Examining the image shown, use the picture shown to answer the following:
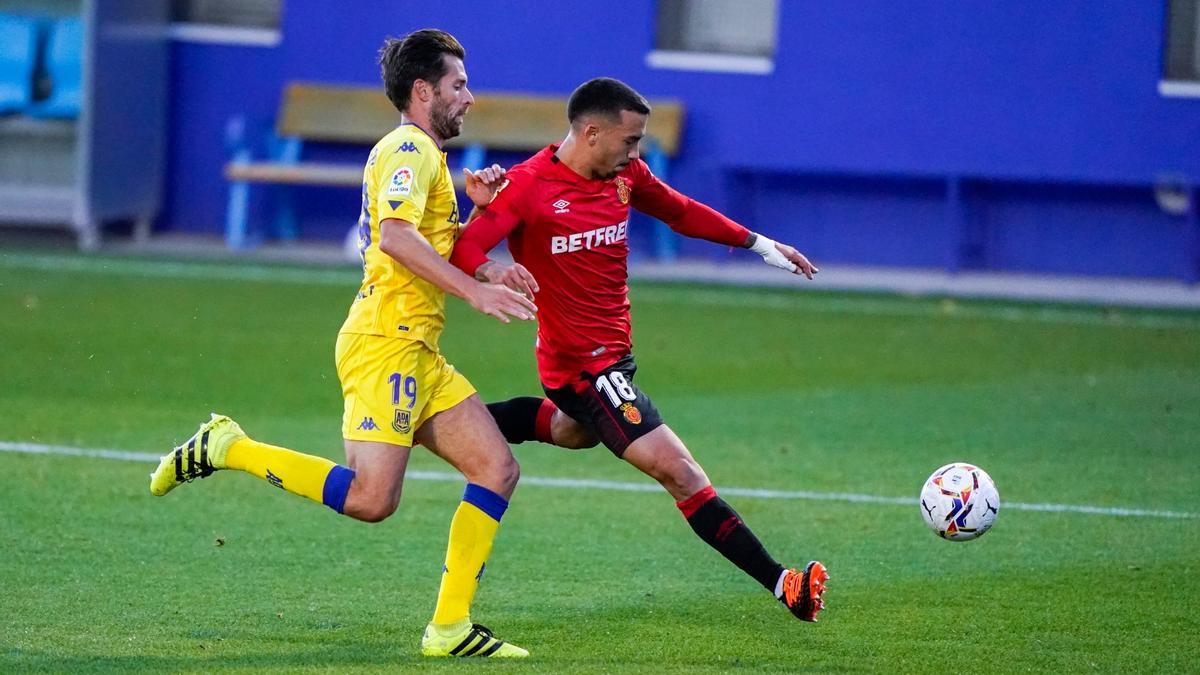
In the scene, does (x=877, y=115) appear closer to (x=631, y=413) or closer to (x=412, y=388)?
(x=631, y=413)

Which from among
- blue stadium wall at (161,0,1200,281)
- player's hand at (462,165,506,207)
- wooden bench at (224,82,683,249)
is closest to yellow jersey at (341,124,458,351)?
player's hand at (462,165,506,207)

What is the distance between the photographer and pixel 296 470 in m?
5.38

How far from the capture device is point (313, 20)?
58.6 feet

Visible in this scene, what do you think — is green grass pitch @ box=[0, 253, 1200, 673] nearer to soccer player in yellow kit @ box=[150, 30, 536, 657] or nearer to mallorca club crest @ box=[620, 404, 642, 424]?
soccer player in yellow kit @ box=[150, 30, 536, 657]

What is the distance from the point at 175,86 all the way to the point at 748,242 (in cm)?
1290

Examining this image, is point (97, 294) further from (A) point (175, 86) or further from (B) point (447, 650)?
(B) point (447, 650)

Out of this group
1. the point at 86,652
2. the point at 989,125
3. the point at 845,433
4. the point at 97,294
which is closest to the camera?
the point at 86,652

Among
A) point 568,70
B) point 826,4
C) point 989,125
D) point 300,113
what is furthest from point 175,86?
point 989,125

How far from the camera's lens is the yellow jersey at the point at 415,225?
5.10 meters

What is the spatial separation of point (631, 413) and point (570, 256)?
1.87 ft

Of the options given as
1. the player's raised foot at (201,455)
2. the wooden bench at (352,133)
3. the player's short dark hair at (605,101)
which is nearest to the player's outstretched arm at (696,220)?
the player's short dark hair at (605,101)

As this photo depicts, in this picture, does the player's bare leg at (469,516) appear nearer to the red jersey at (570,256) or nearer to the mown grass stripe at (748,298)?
the red jersey at (570,256)

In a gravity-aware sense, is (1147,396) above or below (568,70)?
below

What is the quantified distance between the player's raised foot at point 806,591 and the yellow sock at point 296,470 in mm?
1431
